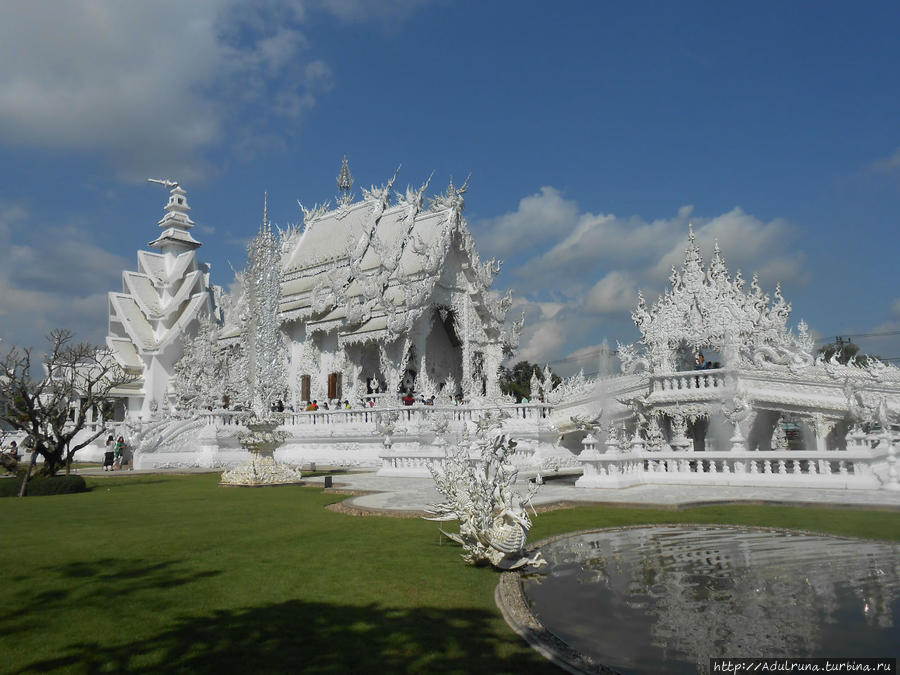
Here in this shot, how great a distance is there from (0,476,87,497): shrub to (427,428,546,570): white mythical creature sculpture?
11607mm

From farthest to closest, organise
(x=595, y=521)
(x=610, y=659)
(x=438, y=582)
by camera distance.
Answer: (x=595, y=521), (x=438, y=582), (x=610, y=659)

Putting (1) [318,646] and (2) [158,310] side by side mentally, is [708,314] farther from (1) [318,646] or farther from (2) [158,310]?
(2) [158,310]

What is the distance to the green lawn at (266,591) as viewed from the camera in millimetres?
3828

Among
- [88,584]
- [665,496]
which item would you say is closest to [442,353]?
[665,496]

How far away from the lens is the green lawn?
3.83m

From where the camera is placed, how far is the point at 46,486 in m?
14.2

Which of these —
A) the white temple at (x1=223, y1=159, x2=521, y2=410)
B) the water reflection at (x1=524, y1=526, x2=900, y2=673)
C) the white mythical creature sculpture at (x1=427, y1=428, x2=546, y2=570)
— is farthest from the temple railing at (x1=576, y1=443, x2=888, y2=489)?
the white temple at (x1=223, y1=159, x2=521, y2=410)

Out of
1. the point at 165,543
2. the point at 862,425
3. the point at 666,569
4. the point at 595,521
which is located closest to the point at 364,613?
the point at 666,569

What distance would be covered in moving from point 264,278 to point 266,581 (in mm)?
12824

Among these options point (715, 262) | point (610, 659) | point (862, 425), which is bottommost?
point (610, 659)

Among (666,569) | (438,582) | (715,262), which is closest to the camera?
(438,582)

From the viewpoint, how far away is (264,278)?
17.4 m

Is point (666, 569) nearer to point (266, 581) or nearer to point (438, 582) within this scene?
point (438, 582)

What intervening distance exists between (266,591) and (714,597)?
3604 mm
